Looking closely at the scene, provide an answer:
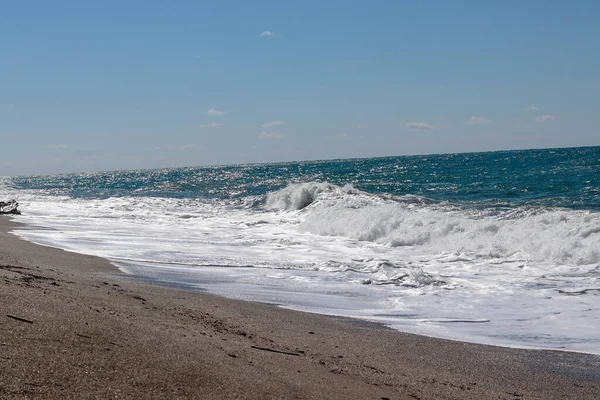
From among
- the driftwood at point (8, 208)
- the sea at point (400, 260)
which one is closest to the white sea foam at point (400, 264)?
the sea at point (400, 260)

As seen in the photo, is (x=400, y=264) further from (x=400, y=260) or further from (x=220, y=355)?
(x=220, y=355)

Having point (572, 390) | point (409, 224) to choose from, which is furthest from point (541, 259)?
point (572, 390)

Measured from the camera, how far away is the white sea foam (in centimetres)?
762

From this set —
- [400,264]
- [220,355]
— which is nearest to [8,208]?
[400,264]

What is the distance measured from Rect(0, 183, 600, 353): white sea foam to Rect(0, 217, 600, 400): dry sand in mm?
944

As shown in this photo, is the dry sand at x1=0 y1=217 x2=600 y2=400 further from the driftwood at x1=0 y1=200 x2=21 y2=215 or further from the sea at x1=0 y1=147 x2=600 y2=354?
the driftwood at x1=0 y1=200 x2=21 y2=215

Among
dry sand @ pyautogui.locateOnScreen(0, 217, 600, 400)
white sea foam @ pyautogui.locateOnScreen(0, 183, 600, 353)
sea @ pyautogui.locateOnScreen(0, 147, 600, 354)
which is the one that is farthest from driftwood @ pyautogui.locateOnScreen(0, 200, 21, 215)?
dry sand @ pyautogui.locateOnScreen(0, 217, 600, 400)

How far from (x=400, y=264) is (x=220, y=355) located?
7732 mm

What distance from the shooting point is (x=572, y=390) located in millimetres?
5016

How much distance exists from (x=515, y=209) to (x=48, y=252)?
572 inches

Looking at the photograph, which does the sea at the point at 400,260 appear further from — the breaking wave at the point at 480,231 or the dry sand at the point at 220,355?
the dry sand at the point at 220,355

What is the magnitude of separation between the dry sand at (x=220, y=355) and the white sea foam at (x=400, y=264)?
0.94 metres

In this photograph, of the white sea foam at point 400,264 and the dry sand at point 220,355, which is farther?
the white sea foam at point 400,264

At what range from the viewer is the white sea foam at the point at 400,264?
762 cm
